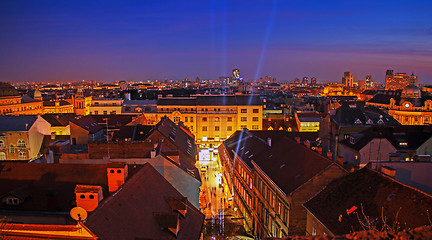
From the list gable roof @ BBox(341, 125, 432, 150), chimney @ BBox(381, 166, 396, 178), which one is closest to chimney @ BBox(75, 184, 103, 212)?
chimney @ BBox(381, 166, 396, 178)

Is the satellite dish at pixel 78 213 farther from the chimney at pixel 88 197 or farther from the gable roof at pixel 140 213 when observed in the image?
the chimney at pixel 88 197

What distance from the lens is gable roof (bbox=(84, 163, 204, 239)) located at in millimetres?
14336

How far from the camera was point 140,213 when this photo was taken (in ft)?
54.9

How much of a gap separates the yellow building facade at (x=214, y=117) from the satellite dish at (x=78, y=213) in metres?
64.8

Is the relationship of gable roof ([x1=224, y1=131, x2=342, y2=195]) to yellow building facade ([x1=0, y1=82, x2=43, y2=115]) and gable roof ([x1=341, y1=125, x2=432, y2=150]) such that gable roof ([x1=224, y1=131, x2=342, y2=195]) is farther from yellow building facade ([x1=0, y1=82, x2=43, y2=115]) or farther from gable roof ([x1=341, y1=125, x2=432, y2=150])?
yellow building facade ([x1=0, y1=82, x2=43, y2=115])

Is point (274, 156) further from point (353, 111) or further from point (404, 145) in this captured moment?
point (353, 111)

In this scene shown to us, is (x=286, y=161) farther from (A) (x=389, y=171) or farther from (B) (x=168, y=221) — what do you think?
(B) (x=168, y=221)

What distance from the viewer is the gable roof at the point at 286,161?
25.0 metres

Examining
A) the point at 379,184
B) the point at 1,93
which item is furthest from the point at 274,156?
the point at 1,93

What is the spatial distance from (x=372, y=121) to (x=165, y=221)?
39855 mm

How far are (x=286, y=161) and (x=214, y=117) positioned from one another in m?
51.6

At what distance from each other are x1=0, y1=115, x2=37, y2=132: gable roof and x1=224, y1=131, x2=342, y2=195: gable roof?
33513 mm

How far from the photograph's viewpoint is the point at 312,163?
2588 centimetres

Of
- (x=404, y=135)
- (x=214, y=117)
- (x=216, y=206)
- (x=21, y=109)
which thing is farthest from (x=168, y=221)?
(x=21, y=109)
